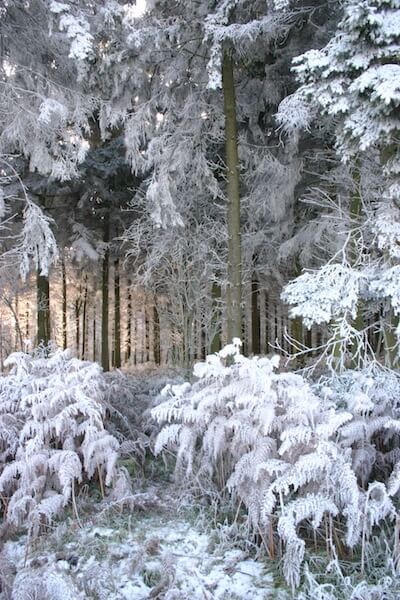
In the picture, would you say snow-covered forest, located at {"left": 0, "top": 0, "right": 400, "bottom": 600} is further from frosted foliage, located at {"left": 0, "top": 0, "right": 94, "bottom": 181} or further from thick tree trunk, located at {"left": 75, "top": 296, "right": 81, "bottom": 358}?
thick tree trunk, located at {"left": 75, "top": 296, "right": 81, "bottom": 358}

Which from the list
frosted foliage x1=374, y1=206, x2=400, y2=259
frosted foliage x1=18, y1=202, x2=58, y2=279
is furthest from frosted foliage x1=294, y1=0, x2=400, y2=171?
frosted foliage x1=18, y1=202, x2=58, y2=279

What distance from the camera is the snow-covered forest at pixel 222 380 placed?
3.15 meters

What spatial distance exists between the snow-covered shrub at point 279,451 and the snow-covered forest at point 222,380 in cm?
2

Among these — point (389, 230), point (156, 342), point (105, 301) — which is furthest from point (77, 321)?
point (389, 230)

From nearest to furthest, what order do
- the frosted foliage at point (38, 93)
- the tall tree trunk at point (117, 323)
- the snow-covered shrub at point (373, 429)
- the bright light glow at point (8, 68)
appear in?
the snow-covered shrub at point (373, 429) < the frosted foliage at point (38, 93) < the bright light glow at point (8, 68) < the tall tree trunk at point (117, 323)

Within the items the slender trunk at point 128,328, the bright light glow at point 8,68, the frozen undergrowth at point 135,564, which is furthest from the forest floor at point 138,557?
the slender trunk at point 128,328

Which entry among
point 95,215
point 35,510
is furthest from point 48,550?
point 95,215

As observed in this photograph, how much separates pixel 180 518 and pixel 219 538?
52 cm

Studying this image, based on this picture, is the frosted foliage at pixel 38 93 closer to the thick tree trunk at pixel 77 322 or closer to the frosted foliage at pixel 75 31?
the frosted foliage at pixel 75 31

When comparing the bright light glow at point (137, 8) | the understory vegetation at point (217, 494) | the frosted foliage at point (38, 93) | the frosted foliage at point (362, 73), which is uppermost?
the bright light glow at point (137, 8)

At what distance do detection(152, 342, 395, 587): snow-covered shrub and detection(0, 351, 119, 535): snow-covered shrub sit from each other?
665 mm

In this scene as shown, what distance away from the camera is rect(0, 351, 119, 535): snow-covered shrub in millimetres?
3840

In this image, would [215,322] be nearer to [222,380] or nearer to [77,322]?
[222,380]

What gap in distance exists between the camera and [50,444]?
4.42 meters
